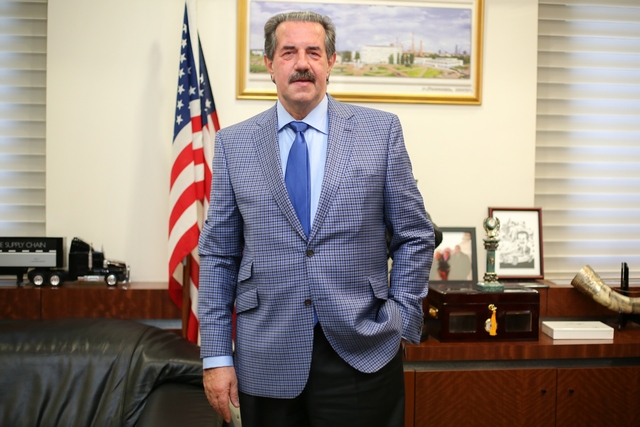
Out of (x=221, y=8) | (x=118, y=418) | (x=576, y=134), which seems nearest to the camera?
(x=118, y=418)

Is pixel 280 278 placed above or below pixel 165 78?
below

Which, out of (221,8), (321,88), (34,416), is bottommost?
(34,416)

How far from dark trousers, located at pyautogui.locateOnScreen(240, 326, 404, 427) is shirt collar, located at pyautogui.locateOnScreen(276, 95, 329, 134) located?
530 millimetres

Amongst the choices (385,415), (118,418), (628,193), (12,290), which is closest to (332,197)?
(385,415)

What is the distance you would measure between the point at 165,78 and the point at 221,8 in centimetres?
41

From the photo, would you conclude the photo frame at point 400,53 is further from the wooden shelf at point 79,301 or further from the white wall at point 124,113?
the wooden shelf at point 79,301

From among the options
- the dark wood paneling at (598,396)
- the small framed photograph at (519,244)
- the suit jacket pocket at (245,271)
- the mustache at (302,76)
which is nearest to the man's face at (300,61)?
the mustache at (302,76)

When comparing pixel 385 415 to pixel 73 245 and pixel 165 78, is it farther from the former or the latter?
pixel 165 78

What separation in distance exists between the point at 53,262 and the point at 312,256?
5.32ft

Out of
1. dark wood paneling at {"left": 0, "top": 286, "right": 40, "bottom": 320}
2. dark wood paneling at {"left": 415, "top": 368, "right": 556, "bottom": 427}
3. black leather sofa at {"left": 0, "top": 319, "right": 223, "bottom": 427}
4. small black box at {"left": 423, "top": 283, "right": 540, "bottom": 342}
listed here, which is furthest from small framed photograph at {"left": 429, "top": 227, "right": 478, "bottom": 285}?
dark wood paneling at {"left": 0, "top": 286, "right": 40, "bottom": 320}

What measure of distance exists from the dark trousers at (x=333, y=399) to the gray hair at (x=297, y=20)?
2.43 feet

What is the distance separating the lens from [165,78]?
2828 millimetres

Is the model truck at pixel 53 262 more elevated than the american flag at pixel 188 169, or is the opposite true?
the american flag at pixel 188 169

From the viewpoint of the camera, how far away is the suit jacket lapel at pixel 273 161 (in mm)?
1544
